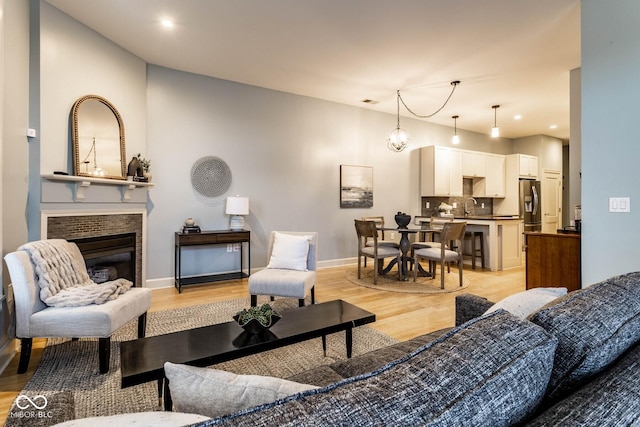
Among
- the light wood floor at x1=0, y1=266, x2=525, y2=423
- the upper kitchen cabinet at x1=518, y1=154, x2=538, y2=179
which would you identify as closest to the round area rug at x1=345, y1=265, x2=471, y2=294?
the light wood floor at x1=0, y1=266, x2=525, y2=423

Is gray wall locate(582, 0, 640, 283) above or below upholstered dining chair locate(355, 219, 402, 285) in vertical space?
above

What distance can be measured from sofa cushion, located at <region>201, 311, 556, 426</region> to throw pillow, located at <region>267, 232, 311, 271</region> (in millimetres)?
2751

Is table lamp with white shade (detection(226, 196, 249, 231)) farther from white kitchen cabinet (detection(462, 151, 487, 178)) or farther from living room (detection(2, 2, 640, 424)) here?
white kitchen cabinet (detection(462, 151, 487, 178))

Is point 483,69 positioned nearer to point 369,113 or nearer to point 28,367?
point 369,113

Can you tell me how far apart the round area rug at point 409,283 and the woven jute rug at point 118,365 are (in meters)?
1.49

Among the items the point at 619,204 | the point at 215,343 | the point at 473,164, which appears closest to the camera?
the point at 215,343

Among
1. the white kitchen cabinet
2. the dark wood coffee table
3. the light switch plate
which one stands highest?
the white kitchen cabinet

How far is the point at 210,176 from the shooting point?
4633mm

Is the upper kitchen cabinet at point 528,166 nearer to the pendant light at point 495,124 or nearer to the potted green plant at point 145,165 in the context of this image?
the pendant light at point 495,124

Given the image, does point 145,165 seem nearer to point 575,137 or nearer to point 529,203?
point 575,137

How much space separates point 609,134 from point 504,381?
288 cm

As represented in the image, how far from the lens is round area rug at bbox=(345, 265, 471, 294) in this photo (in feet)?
13.8

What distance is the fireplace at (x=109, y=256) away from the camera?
3375 mm

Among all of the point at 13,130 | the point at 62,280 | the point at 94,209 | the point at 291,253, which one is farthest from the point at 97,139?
the point at 291,253
